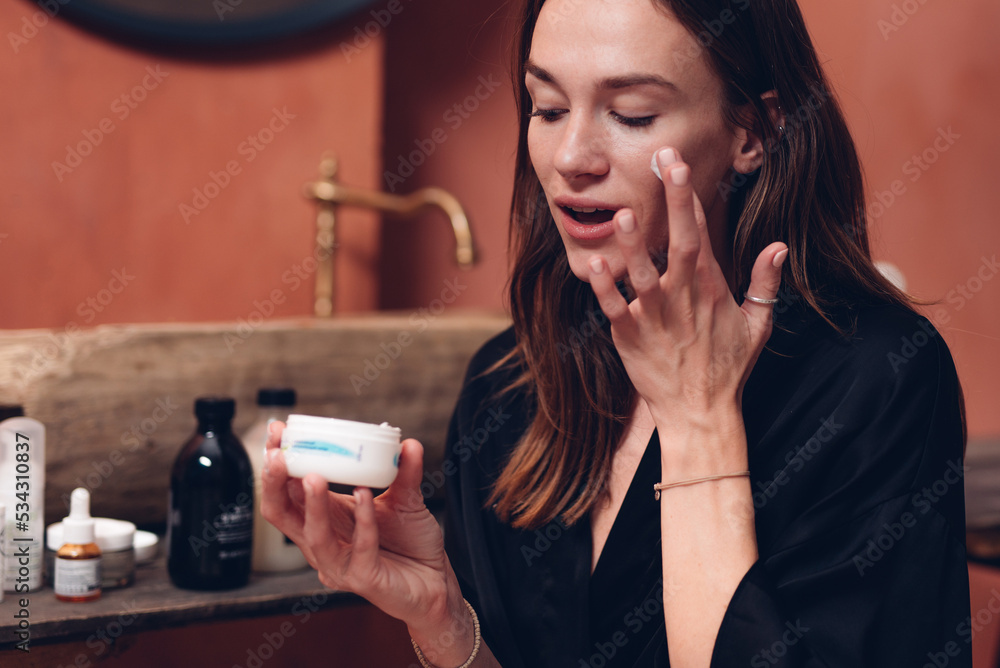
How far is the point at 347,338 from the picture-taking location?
1.36 metres

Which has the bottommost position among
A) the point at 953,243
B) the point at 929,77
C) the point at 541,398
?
the point at 541,398

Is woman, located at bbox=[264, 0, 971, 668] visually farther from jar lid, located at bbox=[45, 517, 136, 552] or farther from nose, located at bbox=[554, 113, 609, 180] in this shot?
jar lid, located at bbox=[45, 517, 136, 552]

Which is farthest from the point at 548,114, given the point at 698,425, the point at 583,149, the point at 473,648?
the point at 473,648

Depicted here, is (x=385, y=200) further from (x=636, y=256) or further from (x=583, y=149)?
(x=636, y=256)

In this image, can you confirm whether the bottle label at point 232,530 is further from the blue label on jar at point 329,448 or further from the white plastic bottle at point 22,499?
the blue label on jar at point 329,448

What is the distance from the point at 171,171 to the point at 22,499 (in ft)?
3.74

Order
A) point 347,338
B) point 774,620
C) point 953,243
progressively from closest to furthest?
1. point 774,620
2. point 347,338
3. point 953,243

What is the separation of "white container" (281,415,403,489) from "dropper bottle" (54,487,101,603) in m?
0.40

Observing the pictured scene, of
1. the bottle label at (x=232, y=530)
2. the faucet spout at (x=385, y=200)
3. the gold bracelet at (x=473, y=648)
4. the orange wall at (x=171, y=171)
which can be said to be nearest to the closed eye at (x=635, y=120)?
the gold bracelet at (x=473, y=648)

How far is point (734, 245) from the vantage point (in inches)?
37.2

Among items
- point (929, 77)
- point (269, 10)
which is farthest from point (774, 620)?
point (269, 10)

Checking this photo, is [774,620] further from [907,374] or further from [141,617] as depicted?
[141,617]

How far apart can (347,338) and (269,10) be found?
1060mm

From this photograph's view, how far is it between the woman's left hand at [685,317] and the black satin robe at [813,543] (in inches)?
4.9
